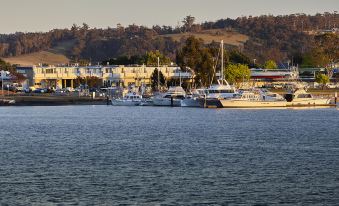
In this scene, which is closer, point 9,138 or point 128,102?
point 9,138

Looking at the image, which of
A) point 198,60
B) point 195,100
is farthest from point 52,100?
point 195,100

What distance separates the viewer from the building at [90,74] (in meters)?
180

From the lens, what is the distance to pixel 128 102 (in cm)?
12662

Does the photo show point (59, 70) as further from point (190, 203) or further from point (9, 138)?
point (190, 203)

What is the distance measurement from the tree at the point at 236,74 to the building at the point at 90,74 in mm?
12712

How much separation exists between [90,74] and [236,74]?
105ft

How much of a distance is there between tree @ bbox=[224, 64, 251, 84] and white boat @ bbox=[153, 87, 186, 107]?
41.3 m

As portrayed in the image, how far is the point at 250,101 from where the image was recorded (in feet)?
365

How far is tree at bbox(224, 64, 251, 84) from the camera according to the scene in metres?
166

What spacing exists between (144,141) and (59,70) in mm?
119705

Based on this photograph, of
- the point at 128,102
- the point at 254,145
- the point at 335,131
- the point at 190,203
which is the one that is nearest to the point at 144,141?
the point at 254,145

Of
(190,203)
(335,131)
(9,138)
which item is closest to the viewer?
(190,203)

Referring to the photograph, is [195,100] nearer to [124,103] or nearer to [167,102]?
[167,102]

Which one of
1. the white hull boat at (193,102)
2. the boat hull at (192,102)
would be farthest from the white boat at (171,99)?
the white hull boat at (193,102)
